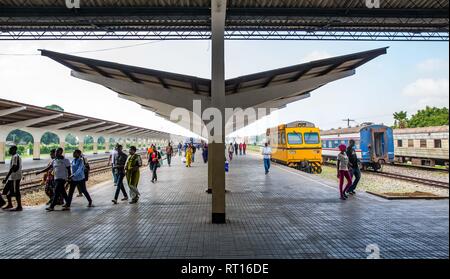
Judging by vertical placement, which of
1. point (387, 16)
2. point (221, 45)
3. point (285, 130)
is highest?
point (387, 16)

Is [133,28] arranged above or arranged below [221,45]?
above

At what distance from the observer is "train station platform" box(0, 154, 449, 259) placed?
488cm

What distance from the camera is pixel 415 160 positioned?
2183 centimetres

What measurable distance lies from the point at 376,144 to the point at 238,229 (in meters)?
16.8

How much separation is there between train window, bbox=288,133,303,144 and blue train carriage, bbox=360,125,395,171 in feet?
14.4

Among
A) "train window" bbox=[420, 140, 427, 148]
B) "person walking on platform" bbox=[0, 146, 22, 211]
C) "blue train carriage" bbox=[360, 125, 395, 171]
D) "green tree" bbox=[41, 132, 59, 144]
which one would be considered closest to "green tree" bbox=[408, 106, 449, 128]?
"train window" bbox=[420, 140, 427, 148]

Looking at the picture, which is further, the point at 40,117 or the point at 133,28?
the point at 40,117

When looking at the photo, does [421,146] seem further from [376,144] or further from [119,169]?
[119,169]

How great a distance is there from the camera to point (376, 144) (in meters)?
19.8

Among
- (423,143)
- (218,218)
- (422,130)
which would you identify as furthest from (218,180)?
(422,130)
